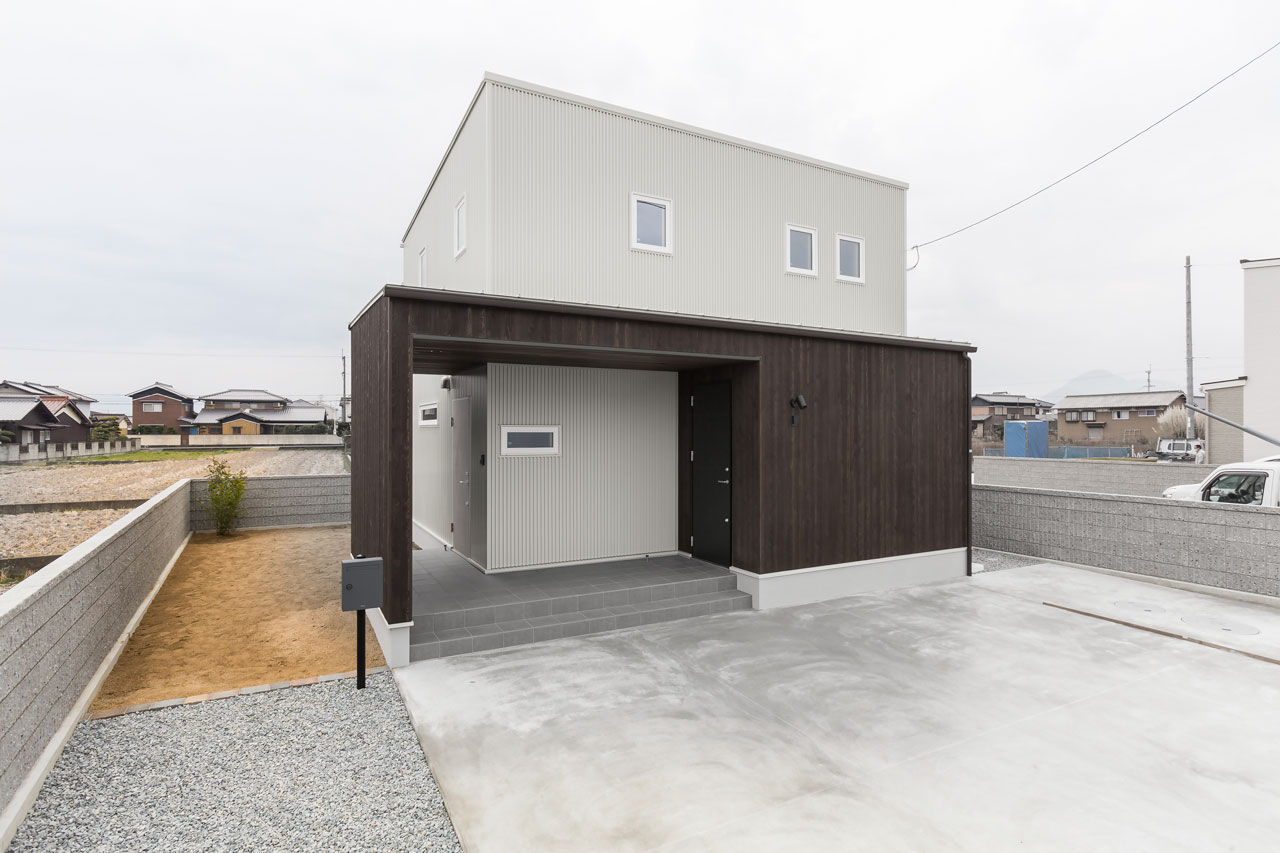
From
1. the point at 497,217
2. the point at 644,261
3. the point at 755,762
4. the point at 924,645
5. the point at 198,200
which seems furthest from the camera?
the point at 198,200

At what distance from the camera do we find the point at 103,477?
55.7 ft

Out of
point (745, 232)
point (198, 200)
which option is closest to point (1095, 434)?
point (745, 232)

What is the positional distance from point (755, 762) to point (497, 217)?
228 inches

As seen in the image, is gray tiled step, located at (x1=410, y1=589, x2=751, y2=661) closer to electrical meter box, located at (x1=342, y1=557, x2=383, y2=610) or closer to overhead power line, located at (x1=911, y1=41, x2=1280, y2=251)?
electrical meter box, located at (x1=342, y1=557, x2=383, y2=610)

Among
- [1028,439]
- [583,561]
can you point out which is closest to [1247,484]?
[583,561]

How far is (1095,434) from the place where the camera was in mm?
38938

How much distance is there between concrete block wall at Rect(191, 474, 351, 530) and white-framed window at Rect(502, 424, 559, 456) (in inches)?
244

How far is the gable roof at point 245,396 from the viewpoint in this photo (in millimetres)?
52406

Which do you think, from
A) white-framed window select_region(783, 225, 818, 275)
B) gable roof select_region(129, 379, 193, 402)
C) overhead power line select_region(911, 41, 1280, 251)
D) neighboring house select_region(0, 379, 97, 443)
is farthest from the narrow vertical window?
gable roof select_region(129, 379, 193, 402)

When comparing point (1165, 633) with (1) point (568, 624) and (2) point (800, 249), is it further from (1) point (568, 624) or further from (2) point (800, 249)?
(2) point (800, 249)

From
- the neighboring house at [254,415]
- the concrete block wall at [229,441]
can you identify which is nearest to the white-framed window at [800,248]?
the concrete block wall at [229,441]

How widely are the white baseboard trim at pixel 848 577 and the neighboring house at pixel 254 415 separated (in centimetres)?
4889

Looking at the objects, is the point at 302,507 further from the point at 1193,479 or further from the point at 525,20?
the point at 1193,479

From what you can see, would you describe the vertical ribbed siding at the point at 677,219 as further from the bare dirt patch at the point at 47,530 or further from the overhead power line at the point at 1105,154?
the bare dirt patch at the point at 47,530
